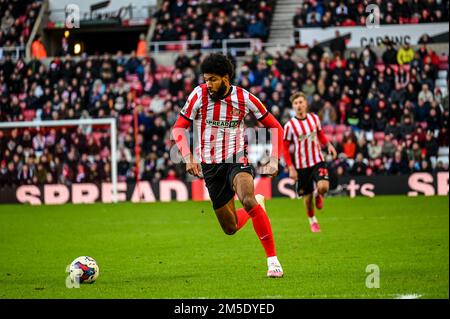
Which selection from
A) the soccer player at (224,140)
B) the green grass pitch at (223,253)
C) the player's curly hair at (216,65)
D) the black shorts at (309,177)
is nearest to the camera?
the green grass pitch at (223,253)

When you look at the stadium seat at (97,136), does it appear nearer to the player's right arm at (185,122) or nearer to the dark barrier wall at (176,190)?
the dark barrier wall at (176,190)

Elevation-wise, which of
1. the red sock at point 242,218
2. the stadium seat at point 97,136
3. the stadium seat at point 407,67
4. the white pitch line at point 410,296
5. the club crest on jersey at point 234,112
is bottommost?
the stadium seat at point 97,136

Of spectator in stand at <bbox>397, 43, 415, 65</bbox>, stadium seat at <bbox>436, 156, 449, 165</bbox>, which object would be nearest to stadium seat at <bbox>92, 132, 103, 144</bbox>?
spectator in stand at <bbox>397, 43, 415, 65</bbox>

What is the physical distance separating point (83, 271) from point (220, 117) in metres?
2.23

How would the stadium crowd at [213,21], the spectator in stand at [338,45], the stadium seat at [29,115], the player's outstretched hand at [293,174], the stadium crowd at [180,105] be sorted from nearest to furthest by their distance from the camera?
the player's outstretched hand at [293,174] → the stadium crowd at [180,105] → the spectator in stand at [338,45] → the stadium seat at [29,115] → the stadium crowd at [213,21]

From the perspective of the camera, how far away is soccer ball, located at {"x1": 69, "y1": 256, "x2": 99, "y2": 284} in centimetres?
937

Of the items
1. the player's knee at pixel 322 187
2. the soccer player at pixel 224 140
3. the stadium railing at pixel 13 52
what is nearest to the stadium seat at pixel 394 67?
the stadium railing at pixel 13 52

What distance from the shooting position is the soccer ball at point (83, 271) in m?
9.37

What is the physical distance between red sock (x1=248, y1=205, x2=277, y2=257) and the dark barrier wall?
55.7 feet

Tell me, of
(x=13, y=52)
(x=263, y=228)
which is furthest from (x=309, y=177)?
(x=13, y=52)

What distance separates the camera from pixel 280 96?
96.1ft

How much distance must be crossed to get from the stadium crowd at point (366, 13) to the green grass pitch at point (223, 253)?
11.2 meters
